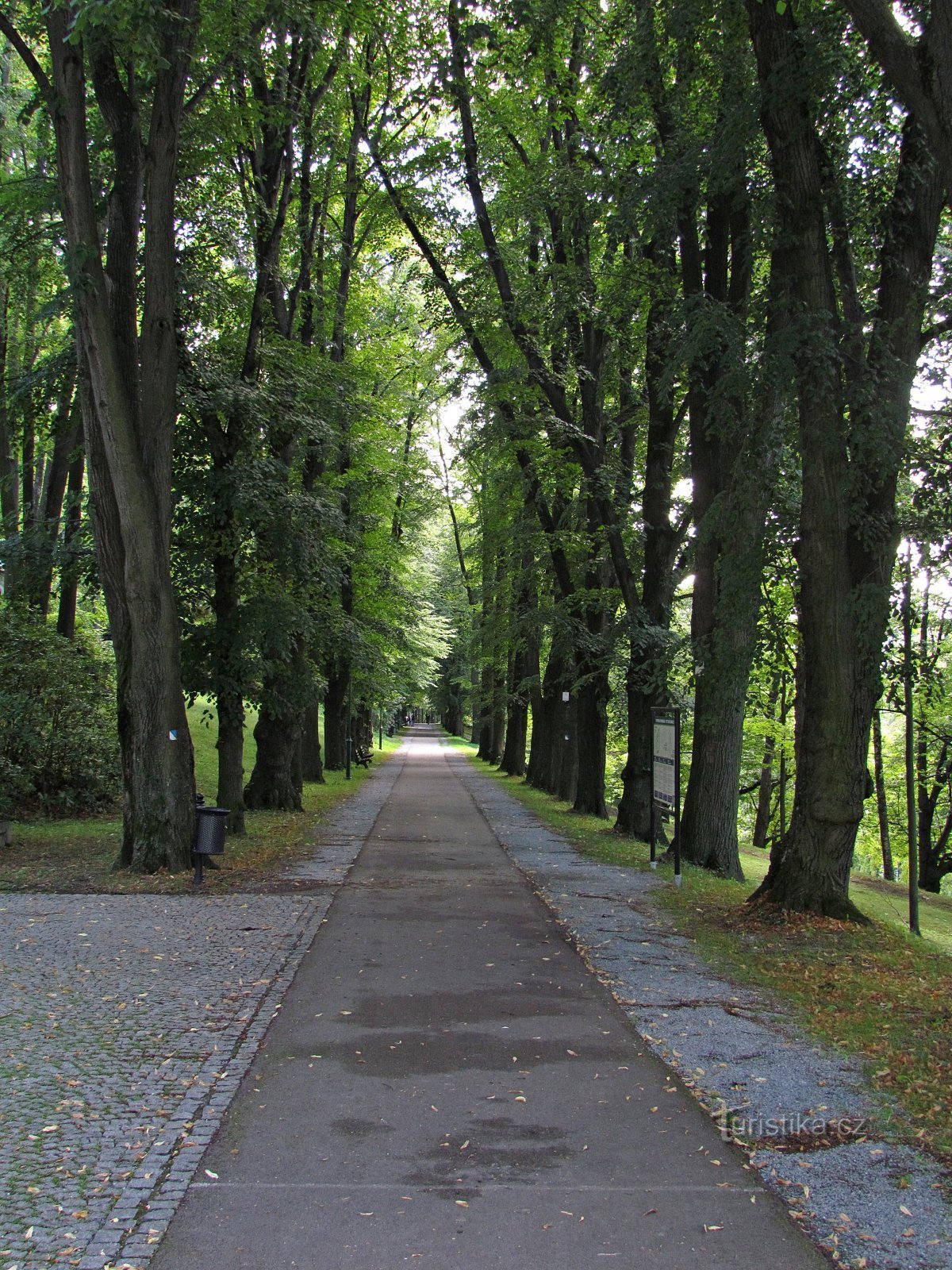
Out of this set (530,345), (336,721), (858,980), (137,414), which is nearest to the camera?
(858,980)

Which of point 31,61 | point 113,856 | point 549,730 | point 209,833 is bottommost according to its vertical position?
point 113,856

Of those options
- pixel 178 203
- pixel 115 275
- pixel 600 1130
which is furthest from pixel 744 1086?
pixel 178 203

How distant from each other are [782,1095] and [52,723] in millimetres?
14697

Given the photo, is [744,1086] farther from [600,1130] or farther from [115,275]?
[115,275]

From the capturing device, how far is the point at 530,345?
16.3 m

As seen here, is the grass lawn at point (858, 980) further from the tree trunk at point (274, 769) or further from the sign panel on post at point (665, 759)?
the tree trunk at point (274, 769)

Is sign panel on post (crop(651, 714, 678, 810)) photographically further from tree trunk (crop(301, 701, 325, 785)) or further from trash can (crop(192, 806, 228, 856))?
tree trunk (crop(301, 701, 325, 785))

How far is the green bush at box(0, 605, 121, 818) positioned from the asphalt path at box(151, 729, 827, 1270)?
1014 cm

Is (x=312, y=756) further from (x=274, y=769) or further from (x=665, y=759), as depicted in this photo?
(x=665, y=759)

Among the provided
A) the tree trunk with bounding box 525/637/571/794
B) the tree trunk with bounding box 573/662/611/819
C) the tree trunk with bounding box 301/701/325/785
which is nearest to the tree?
the tree trunk with bounding box 573/662/611/819

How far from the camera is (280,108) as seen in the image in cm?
1361

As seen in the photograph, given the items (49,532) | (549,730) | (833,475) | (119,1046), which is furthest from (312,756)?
(119,1046)

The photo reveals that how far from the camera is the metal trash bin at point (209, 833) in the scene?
447 inches

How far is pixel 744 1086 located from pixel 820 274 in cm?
733
